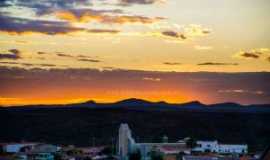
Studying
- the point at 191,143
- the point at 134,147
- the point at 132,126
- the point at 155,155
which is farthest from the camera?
the point at 132,126

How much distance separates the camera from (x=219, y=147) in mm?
10852

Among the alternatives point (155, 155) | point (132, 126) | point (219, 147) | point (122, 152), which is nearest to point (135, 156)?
point (155, 155)

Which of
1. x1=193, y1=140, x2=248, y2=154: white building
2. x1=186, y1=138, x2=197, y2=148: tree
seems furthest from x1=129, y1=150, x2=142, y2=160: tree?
x1=186, y1=138, x2=197, y2=148: tree

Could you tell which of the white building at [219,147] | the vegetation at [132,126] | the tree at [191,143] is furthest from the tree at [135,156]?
the tree at [191,143]

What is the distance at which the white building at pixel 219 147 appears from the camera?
10.1 m

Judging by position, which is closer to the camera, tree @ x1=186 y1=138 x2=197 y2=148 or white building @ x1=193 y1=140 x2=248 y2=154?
white building @ x1=193 y1=140 x2=248 y2=154

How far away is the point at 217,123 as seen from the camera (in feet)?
39.1

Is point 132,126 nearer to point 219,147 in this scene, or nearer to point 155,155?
point 219,147

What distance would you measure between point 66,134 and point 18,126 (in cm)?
103

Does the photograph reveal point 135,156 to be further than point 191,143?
No

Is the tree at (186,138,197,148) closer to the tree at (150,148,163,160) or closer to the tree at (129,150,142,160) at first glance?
the tree at (150,148,163,160)

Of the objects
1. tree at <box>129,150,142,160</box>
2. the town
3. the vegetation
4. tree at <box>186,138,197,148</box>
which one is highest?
the vegetation

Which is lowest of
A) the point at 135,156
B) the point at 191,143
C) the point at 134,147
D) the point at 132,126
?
the point at 135,156

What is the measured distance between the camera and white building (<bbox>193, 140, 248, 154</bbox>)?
1008cm
